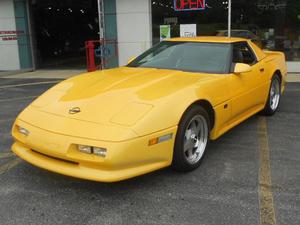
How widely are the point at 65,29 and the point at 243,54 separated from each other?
60.6ft

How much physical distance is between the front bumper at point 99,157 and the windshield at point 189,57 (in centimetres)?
150

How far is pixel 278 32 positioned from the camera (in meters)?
11.9

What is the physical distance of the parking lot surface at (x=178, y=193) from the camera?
3322 millimetres

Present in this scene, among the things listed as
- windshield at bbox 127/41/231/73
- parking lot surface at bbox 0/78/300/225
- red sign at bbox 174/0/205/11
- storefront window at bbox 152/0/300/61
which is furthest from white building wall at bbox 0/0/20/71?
parking lot surface at bbox 0/78/300/225

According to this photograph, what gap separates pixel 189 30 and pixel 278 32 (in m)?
2.58

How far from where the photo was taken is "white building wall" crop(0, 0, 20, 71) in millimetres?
14406

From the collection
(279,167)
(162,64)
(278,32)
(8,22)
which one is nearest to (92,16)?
(8,22)

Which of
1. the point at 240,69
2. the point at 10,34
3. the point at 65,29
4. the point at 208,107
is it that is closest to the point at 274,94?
the point at 240,69

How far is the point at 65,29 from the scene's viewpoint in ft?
74.7

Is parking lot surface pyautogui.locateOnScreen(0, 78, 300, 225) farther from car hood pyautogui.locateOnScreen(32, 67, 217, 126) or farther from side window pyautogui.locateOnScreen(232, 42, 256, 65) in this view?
side window pyautogui.locateOnScreen(232, 42, 256, 65)

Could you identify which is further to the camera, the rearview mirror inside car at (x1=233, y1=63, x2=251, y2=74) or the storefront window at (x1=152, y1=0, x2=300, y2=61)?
the storefront window at (x1=152, y1=0, x2=300, y2=61)

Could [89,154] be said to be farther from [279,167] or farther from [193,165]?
[279,167]

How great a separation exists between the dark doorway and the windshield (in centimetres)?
1257

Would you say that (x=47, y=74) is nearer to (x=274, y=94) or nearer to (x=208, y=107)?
(x=274, y=94)
